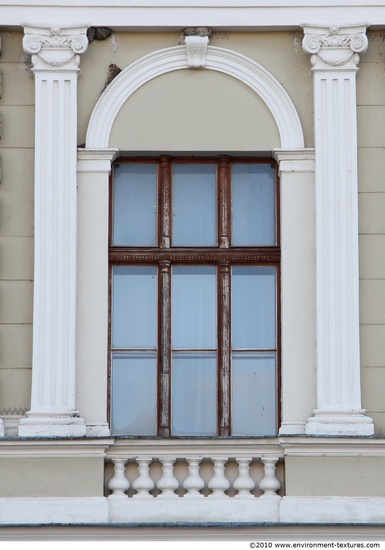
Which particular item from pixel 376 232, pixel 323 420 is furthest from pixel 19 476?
pixel 376 232

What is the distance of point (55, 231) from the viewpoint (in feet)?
43.6

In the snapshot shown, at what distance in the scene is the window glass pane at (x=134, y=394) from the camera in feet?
43.9

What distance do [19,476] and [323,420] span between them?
6.96 feet

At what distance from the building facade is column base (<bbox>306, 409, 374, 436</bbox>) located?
0.01 metres

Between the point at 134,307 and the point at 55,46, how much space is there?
6.42 ft

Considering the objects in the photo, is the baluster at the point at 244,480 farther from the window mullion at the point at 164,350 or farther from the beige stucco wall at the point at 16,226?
the beige stucco wall at the point at 16,226

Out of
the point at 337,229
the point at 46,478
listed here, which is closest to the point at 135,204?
the point at 337,229

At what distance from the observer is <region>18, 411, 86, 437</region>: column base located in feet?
42.5

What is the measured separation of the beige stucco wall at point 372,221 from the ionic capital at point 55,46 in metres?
2.04

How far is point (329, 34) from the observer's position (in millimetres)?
13531

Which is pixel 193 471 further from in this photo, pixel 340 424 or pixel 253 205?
pixel 253 205

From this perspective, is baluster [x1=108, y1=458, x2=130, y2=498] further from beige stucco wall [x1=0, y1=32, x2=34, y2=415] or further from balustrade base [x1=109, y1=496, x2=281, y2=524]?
beige stucco wall [x1=0, y1=32, x2=34, y2=415]

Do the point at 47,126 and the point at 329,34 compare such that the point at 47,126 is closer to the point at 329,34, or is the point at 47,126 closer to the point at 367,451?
the point at 329,34
